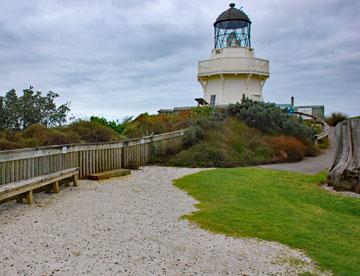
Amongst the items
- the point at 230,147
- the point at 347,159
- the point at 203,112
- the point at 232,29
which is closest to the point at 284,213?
the point at 347,159

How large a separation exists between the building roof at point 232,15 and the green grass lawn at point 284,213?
683 inches

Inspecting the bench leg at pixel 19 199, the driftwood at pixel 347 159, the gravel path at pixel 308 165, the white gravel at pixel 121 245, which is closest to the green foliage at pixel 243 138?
the gravel path at pixel 308 165

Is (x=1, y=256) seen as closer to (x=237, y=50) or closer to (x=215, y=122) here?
(x=215, y=122)

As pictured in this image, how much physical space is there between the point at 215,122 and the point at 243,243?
12.8m

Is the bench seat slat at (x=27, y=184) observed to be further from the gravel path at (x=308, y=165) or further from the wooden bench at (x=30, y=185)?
the gravel path at (x=308, y=165)

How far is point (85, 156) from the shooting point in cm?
1181

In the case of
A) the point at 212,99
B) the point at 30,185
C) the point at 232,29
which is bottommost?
the point at 30,185

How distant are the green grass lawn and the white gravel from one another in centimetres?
40

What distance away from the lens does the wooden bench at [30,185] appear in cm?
721

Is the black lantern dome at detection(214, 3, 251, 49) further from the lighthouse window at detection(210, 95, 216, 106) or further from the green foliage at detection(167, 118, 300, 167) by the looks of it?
the green foliage at detection(167, 118, 300, 167)

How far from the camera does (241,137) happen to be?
1839 cm

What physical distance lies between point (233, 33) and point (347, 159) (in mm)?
18065

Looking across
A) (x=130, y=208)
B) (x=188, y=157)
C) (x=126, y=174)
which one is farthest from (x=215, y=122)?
(x=130, y=208)

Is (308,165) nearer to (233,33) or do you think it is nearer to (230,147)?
(230,147)
